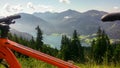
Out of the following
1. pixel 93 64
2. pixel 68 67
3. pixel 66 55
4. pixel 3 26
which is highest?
pixel 3 26

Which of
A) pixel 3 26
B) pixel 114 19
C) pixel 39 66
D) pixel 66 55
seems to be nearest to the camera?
pixel 114 19

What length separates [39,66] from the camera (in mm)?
8281

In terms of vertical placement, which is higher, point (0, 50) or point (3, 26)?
point (3, 26)

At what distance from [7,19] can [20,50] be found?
15.9 inches

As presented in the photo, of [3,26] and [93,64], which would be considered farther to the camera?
[93,64]

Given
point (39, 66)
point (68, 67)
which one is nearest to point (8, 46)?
point (68, 67)

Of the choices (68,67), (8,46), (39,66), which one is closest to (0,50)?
(8,46)

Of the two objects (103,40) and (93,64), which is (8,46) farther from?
(103,40)

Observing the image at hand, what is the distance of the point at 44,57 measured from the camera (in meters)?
3.58

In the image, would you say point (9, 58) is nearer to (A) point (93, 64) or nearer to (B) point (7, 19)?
(B) point (7, 19)

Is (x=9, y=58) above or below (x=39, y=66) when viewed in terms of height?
above

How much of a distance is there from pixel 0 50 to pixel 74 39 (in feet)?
338

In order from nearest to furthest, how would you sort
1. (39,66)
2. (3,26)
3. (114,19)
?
(114,19)
(3,26)
(39,66)

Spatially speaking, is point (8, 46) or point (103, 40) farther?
point (103, 40)
